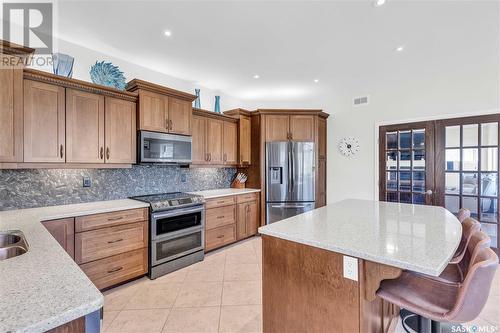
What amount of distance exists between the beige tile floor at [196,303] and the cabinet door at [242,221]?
85 centimetres

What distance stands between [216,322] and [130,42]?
310cm

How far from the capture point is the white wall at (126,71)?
110 inches

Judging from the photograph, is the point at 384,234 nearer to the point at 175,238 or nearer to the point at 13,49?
the point at 175,238

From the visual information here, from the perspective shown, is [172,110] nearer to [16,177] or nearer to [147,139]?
[147,139]

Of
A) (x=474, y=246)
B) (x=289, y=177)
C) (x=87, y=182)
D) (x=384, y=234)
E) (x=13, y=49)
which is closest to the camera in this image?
(x=474, y=246)

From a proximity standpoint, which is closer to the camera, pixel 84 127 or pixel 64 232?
pixel 64 232

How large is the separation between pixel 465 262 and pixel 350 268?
3.06 ft

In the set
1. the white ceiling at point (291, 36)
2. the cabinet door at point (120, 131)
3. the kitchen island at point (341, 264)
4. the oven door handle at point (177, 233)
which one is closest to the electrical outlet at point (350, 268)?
the kitchen island at point (341, 264)

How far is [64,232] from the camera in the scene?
2221 millimetres

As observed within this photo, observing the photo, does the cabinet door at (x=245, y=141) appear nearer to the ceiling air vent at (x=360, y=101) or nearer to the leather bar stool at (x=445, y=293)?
the ceiling air vent at (x=360, y=101)

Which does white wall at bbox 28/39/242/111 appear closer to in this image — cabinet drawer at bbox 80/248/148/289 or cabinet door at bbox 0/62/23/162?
cabinet door at bbox 0/62/23/162

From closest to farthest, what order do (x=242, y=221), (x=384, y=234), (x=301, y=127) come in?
(x=384, y=234), (x=242, y=221), (x=301, y=127)

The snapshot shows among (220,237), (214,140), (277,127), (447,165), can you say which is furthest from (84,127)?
(447,165)

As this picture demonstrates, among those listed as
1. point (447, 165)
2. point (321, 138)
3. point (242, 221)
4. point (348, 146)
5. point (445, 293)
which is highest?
point (321, 138)
